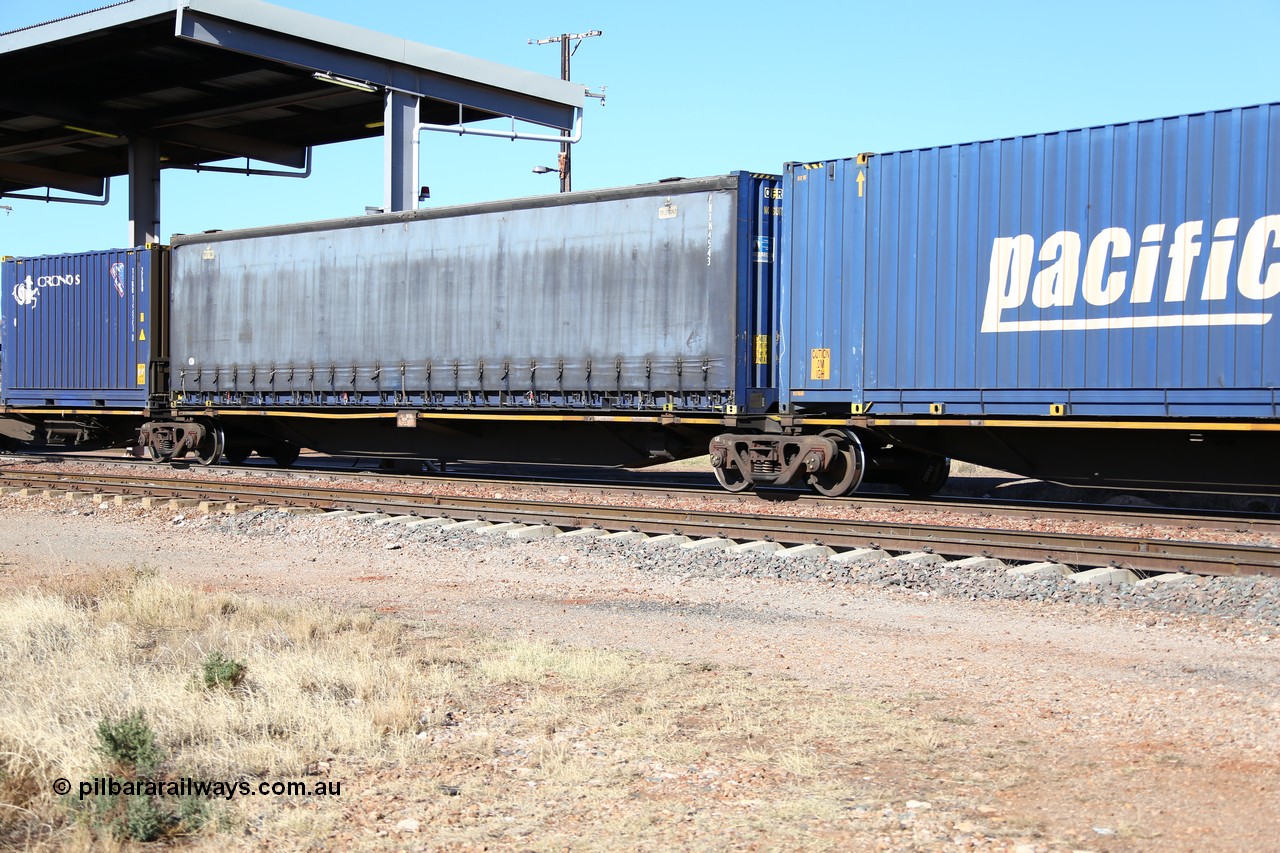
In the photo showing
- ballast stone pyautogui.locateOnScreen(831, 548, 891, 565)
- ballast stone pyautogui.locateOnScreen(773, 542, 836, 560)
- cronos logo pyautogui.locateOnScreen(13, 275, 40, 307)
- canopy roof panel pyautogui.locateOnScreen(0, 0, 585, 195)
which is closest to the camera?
ballast stone pyautogui.locateOnScreen(831, 548, 891, 565)

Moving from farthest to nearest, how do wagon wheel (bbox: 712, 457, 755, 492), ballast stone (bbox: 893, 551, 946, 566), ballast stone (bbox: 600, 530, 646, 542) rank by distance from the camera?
wagon wheel (bbox: 712, 457, 755, 492) → ballast stone (bbox: 600, 530, 646, 542) → ballast stone (bbox: 893, 551, 946, 566)

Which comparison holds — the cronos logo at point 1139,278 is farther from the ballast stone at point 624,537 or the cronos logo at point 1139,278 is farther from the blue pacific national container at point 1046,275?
the ballast stone at point 624,537

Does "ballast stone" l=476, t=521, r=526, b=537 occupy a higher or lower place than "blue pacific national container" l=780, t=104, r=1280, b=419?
lower

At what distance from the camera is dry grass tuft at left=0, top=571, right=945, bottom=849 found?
460cm

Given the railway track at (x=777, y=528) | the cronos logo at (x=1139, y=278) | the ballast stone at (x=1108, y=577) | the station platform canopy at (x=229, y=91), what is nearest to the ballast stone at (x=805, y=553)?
the railway track at (x=777, y=528)

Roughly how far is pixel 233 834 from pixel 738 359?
10.8 metres

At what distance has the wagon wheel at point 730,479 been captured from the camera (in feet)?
49.9

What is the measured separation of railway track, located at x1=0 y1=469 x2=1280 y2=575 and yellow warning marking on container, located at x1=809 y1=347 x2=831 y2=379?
2.25 meters

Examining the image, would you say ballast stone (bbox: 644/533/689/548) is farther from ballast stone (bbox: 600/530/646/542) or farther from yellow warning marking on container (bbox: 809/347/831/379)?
yellow warning marking on container (bbox: 809/347/831/379)

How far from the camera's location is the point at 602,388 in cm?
1605

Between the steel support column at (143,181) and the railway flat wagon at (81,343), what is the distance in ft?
27.7

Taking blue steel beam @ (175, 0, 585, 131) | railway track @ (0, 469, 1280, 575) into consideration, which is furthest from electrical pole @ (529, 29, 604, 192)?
railway track @ (0, 469, 1280, 575)

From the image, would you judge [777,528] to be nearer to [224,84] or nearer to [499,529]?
[499,529]

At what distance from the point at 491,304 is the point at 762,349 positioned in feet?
15.0
